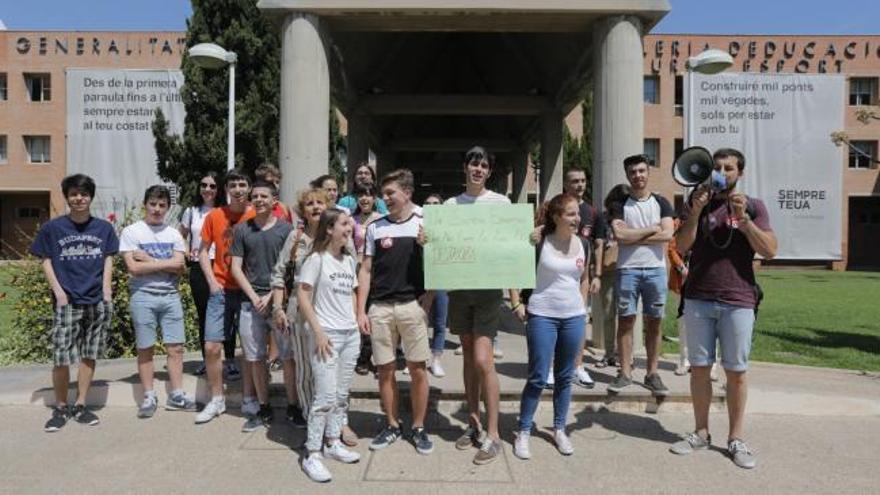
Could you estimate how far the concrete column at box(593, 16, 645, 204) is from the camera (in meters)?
7.23

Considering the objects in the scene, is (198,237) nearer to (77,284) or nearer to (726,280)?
(77,284)

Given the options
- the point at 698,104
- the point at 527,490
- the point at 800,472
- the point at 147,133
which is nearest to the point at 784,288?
the point at 698,104

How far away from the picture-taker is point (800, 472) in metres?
4.39

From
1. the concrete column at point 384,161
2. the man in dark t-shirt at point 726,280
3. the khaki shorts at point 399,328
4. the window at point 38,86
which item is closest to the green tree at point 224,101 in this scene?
the concrete column at point 384,161

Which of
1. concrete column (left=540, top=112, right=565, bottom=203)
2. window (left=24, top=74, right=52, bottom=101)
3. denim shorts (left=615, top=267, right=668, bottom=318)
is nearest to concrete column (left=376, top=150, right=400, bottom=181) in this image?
concrete column (left=540, top=112, right=565, bottom=203)

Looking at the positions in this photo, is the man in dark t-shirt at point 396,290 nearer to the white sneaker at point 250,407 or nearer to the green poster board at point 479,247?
the green poster board at point 479,247

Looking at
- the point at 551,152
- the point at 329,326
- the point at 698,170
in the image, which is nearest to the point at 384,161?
→ the point at 551,152

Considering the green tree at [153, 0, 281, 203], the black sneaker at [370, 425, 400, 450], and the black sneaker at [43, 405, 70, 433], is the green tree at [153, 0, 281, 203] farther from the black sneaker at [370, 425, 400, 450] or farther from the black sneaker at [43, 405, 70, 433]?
the black sneaker at [370, 425, 400, 450]

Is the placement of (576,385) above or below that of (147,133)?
below

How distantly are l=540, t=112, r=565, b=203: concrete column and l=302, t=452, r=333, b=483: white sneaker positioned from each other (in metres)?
10.6

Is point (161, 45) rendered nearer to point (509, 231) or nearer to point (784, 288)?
point (784, 288)

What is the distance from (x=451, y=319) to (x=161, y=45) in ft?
118

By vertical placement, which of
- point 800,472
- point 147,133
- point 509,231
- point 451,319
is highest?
point 147,133

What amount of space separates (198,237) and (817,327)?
10.6 m
